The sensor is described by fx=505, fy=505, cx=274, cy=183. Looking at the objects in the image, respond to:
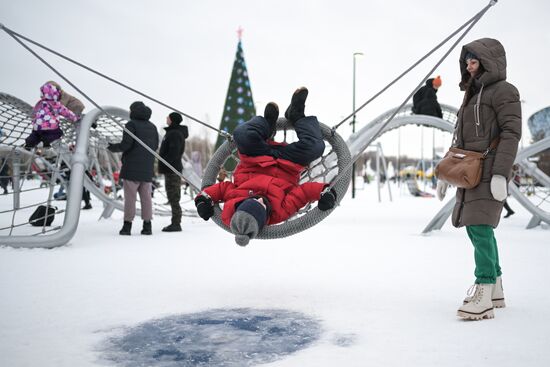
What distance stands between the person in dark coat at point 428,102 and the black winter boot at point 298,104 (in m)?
7.17

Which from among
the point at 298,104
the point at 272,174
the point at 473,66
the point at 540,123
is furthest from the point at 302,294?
the point at 540,123

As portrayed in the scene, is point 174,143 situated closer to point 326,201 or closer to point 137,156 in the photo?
point 137,156

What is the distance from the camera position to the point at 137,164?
6.93m

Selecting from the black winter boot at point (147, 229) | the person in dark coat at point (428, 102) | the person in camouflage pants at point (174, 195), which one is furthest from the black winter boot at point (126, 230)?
the person in dark coat at point (428, 102)

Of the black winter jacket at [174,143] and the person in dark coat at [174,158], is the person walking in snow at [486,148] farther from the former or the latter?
the black winter jacket at [174,143]

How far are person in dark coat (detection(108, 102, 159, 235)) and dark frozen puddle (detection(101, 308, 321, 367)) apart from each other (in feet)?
13.8

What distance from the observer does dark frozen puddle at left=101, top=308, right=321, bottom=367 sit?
7.44ft

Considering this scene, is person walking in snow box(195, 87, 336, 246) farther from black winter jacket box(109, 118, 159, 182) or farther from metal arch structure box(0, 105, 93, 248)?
black winter jacket box(109, 118, 159, 182)

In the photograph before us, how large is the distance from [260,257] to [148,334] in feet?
8.66

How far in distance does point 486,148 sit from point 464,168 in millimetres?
184

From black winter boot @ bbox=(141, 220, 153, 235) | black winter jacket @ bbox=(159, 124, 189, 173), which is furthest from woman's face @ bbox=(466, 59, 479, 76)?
black winter jacket @ bbox=(159, 124, 189, 173)

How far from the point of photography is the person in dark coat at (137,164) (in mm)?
6883

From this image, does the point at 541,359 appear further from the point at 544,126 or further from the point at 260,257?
the point at 544,126

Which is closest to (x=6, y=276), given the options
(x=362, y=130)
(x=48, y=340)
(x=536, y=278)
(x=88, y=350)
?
(x=48, y=340)
